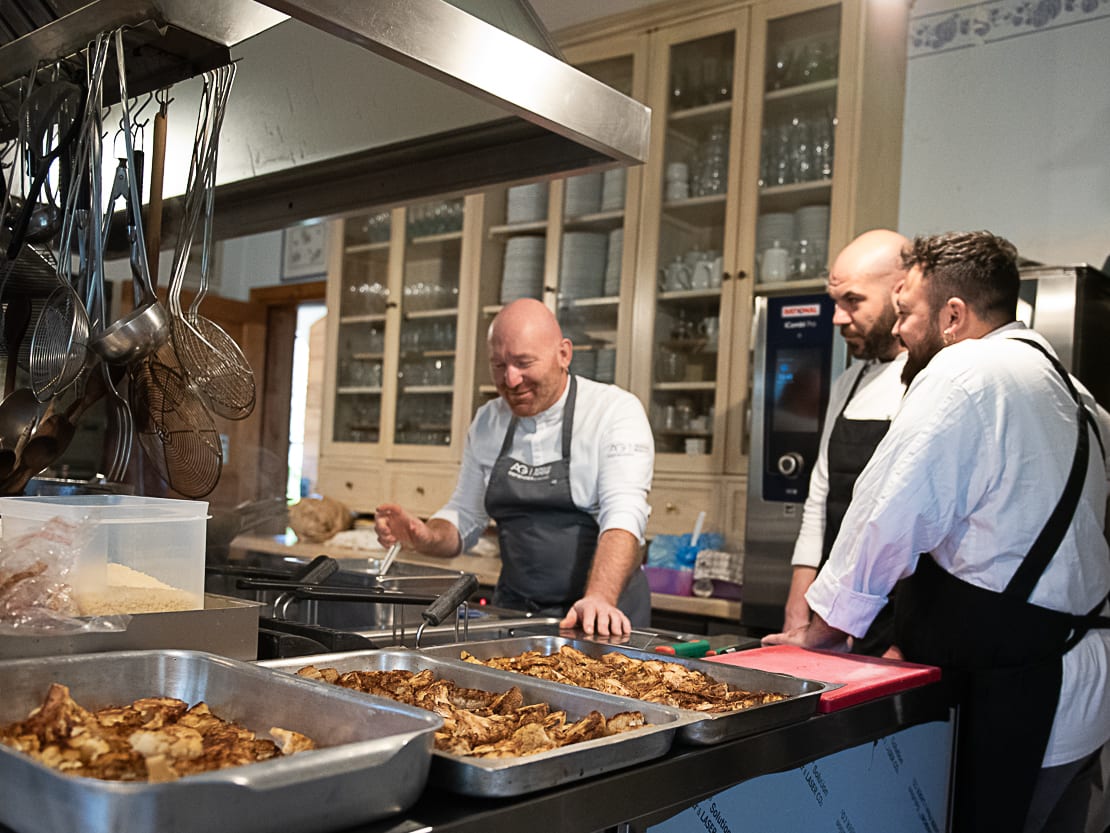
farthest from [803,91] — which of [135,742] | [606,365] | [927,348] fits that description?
[135,742]

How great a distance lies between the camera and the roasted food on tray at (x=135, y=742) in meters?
0.74

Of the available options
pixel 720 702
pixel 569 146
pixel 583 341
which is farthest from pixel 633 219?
pixel 720 702

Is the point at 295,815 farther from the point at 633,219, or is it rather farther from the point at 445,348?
the point at 445,348

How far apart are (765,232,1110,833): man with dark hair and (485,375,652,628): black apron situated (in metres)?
0.77

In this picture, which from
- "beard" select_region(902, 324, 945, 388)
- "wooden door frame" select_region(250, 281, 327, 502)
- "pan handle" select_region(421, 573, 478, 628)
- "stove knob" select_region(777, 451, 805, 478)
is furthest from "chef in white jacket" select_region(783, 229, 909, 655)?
"wooden door frame" select_region(250, 281, 327, 502)

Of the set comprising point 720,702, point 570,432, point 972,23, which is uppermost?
point 972,23

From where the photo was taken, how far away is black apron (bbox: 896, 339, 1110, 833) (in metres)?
1.67

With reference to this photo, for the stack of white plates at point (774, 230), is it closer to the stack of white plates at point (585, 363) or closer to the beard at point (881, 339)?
the stack of white plates at point (585, 363)

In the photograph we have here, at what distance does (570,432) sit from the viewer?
247 cm

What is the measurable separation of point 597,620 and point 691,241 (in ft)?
7.45

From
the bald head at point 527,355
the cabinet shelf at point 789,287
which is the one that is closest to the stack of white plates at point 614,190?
the cabinet shelf at point 789,287

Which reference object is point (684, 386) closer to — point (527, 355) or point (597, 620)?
point (527, 355)

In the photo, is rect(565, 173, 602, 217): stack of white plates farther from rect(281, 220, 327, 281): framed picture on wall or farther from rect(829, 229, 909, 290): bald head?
rect(281, 220, 327, 281): framed picture on wall

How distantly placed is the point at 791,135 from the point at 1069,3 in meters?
0.92
